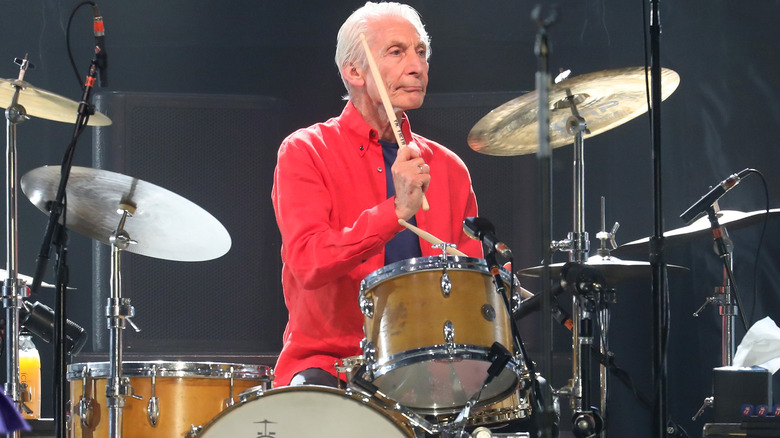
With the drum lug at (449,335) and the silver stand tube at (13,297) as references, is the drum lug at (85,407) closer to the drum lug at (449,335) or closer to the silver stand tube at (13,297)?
the silver stand tube at (13,297)

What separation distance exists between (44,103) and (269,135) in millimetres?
1212

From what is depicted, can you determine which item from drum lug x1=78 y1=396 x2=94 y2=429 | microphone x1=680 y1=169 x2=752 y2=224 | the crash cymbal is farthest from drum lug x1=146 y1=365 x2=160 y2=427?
microphone x1=680 y1=169 x2=752 y2=224

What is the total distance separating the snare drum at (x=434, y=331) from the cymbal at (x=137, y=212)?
845 millimetres

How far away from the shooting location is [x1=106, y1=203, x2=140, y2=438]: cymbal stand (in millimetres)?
2902

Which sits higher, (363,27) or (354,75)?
(363,27)

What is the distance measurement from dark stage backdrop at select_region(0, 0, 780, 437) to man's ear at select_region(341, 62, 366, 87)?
146 cm

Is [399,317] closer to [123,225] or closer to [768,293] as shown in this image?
[123,225]

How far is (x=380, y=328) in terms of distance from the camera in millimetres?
2449

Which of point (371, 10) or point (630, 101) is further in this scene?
point (630, 101)

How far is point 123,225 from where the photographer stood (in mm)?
3203

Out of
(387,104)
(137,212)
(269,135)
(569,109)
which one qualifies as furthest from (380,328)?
(269,135)

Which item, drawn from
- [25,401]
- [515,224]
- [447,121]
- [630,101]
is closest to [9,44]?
[25,401]

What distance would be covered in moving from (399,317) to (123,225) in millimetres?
1235

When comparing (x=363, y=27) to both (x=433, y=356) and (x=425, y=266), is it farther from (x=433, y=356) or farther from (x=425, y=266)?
(x=433, y=356)
